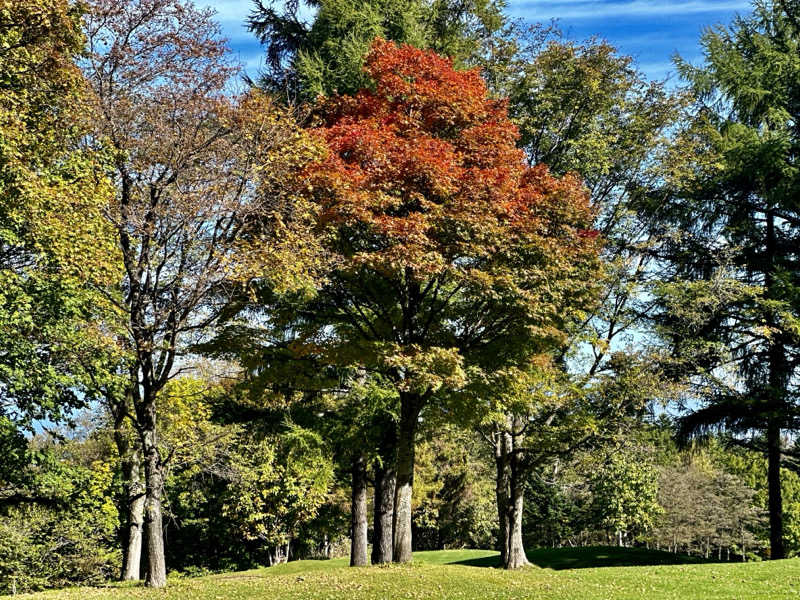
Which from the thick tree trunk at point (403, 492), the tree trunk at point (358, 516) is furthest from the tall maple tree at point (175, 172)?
the tree trunk at point (358, 516)

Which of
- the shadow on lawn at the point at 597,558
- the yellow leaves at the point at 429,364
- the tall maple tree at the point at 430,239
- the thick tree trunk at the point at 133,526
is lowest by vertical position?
the shadow on lawn at the point at 597,558

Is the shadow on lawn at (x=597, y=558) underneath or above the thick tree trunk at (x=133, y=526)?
underneath

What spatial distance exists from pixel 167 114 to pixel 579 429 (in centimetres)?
1298

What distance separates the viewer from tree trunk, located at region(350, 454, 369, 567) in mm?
22078

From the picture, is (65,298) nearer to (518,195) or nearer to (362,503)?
(518,195)

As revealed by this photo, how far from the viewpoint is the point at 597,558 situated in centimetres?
2650

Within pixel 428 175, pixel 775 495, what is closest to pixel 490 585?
pixel 428 175

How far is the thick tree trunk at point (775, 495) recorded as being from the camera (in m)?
21.4

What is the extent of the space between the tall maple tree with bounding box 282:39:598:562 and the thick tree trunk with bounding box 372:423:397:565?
112 inches

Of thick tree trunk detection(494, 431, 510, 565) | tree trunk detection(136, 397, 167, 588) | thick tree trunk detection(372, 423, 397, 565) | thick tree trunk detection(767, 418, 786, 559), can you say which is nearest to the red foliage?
tree trunk detection(136, 397, 167, 588)

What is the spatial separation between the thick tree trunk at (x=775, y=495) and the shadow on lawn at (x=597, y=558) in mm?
3068

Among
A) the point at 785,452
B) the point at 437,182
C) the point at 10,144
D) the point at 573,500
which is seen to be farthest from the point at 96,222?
the point at 573,500

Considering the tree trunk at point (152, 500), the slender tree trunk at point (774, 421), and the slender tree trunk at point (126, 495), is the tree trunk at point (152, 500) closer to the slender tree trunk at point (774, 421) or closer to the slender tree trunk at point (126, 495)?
the slender tree trunk at point (126, 495)

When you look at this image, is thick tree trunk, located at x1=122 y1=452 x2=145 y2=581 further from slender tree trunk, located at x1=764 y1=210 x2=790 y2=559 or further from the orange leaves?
slender tree trunk, located at x1=764 y1=210 x2=790 y2=559
